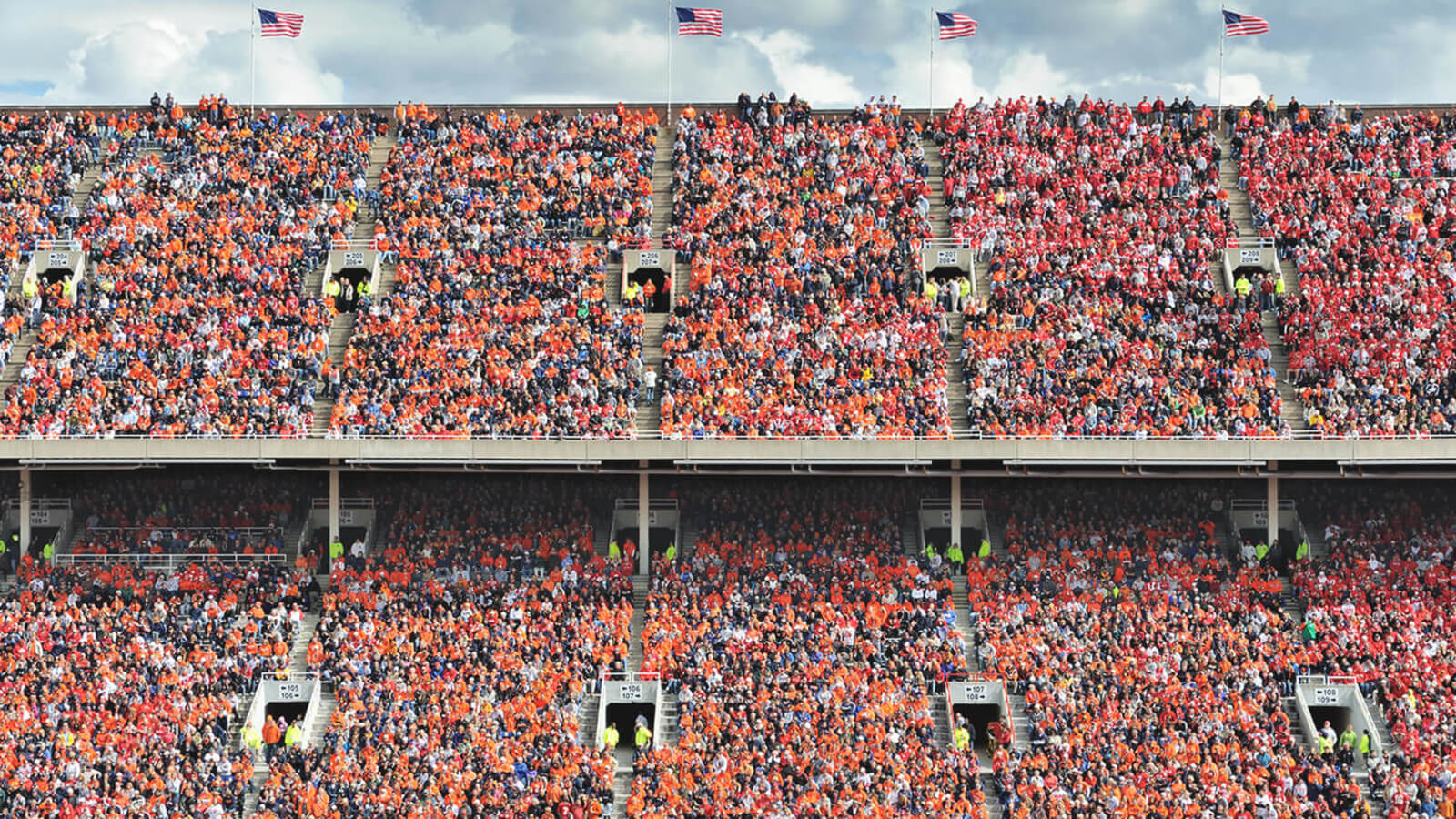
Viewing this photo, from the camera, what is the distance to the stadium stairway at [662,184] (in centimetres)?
5397

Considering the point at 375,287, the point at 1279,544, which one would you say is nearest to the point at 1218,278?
the point at 1279,544

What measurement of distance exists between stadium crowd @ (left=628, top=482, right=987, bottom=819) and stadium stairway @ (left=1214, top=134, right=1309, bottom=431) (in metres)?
9.27

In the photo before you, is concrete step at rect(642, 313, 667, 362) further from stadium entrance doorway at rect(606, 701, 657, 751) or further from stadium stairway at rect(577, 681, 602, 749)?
stadium stairway at rect(577, 681, 602, 749)

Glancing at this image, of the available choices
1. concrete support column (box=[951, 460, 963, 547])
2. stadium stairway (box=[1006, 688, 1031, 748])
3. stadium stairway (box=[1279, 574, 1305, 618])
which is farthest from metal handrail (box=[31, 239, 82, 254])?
stadium stairway (box=[1279, 574, 1305, 618])

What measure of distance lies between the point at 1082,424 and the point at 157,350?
2193 cm

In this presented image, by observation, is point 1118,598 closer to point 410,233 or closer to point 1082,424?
point 1082,424

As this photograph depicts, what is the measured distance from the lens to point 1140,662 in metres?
41.2

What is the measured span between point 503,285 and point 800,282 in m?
7.50

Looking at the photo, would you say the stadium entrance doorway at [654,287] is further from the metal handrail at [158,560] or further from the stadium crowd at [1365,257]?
the stadium crowd at [1365,257]

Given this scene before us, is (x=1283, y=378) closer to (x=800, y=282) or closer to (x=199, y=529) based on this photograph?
(x=800, y=282)

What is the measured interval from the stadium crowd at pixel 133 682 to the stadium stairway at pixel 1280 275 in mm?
23264

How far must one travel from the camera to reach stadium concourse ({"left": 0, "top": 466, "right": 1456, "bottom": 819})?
38094mm

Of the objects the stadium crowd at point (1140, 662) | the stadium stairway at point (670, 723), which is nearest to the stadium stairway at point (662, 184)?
the stadium crowd at point (1140, 662)

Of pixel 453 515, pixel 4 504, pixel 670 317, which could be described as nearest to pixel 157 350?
pixel 4 504
